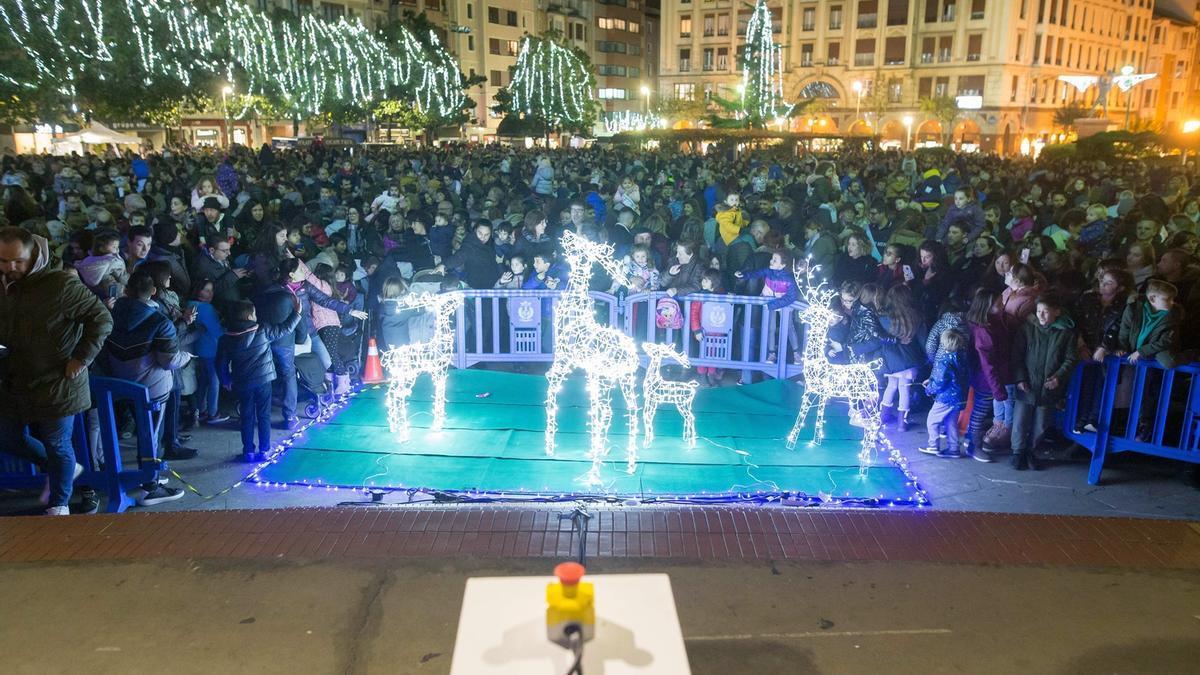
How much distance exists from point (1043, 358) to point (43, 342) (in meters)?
7.28

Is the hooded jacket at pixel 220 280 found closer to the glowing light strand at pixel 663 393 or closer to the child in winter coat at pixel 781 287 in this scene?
the glowing light strand at pixel 663 393

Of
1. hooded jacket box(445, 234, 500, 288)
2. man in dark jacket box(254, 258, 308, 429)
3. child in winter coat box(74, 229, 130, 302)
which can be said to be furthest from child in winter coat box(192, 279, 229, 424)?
hooded jacket box(445, 234, 500, 288)

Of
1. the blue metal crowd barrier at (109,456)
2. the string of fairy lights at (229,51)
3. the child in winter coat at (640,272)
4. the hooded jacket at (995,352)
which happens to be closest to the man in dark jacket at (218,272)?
the blue metal crowd barrier at (109,456)

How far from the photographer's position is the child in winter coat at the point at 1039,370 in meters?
6.73

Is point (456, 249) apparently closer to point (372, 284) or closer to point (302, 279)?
point (372, 284)

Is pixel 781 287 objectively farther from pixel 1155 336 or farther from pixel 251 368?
pixel 251 368

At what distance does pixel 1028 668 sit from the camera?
354 cm

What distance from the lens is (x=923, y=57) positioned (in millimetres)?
72750

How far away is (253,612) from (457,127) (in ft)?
212

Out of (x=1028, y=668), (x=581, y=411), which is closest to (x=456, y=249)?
(x=581, y=411)

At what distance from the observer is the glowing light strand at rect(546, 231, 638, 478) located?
7.29 metres

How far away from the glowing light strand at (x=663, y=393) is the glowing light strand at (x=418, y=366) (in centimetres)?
201

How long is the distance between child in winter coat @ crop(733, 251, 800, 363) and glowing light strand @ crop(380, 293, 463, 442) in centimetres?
349

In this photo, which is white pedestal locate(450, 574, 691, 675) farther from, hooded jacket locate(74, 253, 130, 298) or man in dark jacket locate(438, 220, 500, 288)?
man in dark jacket locate(438, 220, 500, 288)
